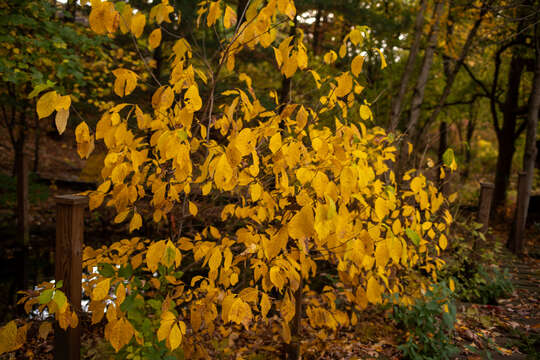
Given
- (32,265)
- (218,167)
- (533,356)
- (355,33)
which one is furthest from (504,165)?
(32,265)

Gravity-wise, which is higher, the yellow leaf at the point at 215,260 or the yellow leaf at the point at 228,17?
the yellow leaf at the point at 228,17

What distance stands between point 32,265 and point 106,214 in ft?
11.2

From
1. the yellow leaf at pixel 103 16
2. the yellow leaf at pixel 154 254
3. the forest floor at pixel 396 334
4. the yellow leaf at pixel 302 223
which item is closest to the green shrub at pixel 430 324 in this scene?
the forest floor at pixel 396 334

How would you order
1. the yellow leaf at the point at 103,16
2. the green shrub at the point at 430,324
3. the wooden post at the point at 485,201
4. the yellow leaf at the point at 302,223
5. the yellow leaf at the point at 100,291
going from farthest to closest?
1. the wooden post at the point at 485,201
2. the green shrub at the point at 430,324
3. the yellow leaf at the point at 100,291
4. the yellow leaf at the point at 103,16
5. the yellow leaf at the point at 302,223

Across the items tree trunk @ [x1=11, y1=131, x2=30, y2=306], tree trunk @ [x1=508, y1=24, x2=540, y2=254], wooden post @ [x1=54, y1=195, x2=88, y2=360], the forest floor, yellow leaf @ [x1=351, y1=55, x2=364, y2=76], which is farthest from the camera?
tree trunk @ [x1=11, y1=131, x2=30, y2=306]

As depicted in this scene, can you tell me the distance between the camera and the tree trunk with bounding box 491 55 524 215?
9.61 meters

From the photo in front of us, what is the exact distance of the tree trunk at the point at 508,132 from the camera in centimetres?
961

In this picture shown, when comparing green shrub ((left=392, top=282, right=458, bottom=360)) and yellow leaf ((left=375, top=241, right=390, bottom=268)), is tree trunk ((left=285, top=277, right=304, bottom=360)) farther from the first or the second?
yellow leaf ((left=375, top=241, right=390, bottom=268))

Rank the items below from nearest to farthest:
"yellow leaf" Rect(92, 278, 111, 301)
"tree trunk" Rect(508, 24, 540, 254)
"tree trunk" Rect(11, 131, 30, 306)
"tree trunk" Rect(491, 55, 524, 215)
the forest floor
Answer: "yellow leaf" Rect(92, 278, 111, 301), the forest floor, "tree trunk" Rect(508, 24, 540, 254), "tree trunk" Rect(11, 131, 30, 306), "tree trunk" Rect(491, 55, 524, 215)

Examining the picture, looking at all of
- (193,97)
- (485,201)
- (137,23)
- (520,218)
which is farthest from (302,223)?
(520,218)

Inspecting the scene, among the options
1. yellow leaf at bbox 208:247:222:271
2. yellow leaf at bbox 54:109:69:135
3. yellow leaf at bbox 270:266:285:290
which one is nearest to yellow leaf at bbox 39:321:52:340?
yellow leaf at bbox 208:247:222:271

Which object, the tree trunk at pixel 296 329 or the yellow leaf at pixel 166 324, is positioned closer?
the yellow leaf at pixel 166 324

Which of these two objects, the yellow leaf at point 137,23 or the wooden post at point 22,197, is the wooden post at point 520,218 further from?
the wooden post at point 22,197

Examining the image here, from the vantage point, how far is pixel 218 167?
1409 mm
